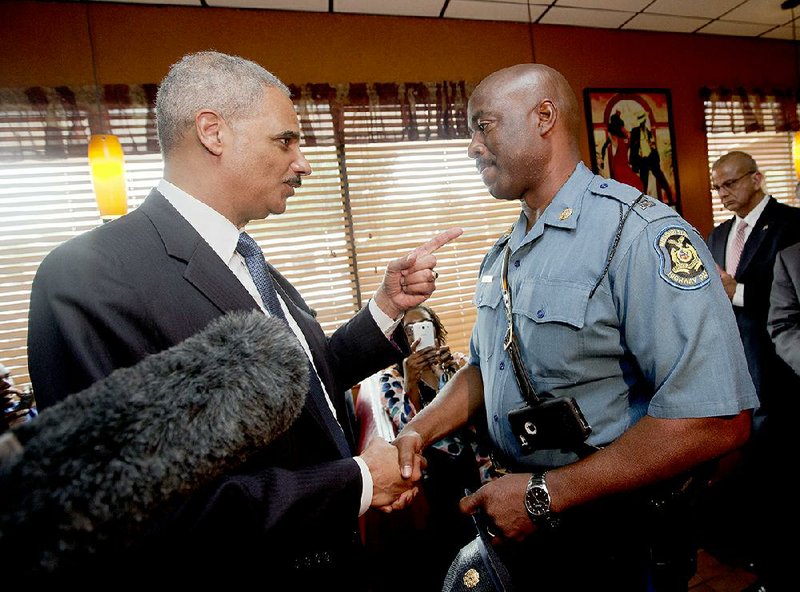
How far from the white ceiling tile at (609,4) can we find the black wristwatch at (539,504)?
430 cm

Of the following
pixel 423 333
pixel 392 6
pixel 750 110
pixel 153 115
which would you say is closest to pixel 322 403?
pixel 423 333

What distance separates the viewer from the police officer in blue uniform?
102 centimetres

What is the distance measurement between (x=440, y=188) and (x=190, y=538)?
3.62 metres

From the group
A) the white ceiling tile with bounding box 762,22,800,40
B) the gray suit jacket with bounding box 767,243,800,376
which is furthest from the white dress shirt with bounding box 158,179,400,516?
the white ceiling tile with bounding box 762,22,800,40

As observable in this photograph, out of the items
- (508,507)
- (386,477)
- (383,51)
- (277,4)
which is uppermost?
(277,4)

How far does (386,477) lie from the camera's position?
42.8 inches

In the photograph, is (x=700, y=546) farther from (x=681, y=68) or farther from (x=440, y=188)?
(x=681, y=68)

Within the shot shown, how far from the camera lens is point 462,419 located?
157cm

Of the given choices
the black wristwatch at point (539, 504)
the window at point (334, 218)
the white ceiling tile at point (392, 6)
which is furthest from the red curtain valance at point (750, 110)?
the black wristwatch at point (539, 504)

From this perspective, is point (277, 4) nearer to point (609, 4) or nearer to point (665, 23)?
point (609, 4)

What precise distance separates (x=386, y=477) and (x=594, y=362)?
0.63m

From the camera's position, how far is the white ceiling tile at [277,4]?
3377 millimetres

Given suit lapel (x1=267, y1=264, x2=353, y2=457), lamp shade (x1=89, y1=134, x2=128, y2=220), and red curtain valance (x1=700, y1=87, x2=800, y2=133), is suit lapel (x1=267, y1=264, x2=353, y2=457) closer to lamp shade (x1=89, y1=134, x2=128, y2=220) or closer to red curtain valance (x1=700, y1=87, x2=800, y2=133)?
lamp shade (x1=89, y1=134, x2=128, y2=220)

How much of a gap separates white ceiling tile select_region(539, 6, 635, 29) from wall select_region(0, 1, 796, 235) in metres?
0.09
